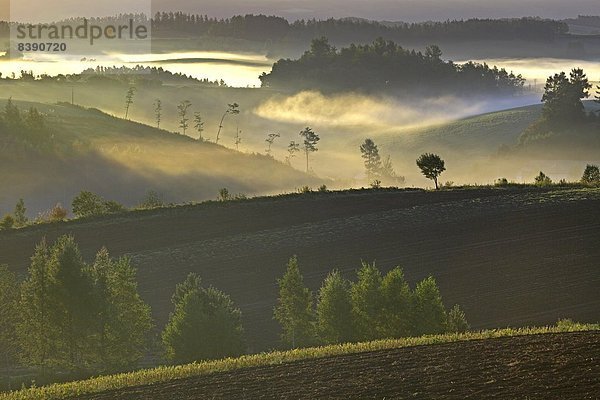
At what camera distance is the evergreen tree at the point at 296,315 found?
63844 millimetres

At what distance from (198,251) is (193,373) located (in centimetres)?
4085

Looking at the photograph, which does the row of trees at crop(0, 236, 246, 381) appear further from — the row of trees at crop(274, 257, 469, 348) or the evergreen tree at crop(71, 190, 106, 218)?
the evergreen tree at crop(71, 190, 106, 218)

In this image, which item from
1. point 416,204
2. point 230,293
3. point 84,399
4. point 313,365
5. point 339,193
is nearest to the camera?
point 84,399

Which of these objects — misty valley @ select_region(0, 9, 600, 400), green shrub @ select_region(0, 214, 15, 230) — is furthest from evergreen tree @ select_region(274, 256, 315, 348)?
green shrub @ select_region(0, 214, 15, 230)

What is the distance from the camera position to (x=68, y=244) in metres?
60.3

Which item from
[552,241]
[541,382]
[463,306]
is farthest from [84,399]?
[552,241]

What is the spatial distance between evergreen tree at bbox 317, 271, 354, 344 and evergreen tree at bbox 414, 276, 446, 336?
404cm

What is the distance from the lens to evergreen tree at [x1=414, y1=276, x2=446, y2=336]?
5909 centimetres

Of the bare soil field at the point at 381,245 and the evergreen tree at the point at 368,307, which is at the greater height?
the bare soil field at the point at 381,245

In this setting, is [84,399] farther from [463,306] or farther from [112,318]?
[463,306]

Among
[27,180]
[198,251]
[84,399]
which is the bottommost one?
[84,399]

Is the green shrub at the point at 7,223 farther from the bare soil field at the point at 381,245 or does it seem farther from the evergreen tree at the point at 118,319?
the evergreen tree at the point at 118,319

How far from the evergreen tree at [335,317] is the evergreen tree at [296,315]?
2.38 metres

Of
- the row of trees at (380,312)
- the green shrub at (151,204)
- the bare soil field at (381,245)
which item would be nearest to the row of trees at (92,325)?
the row of trees at (380,312)
